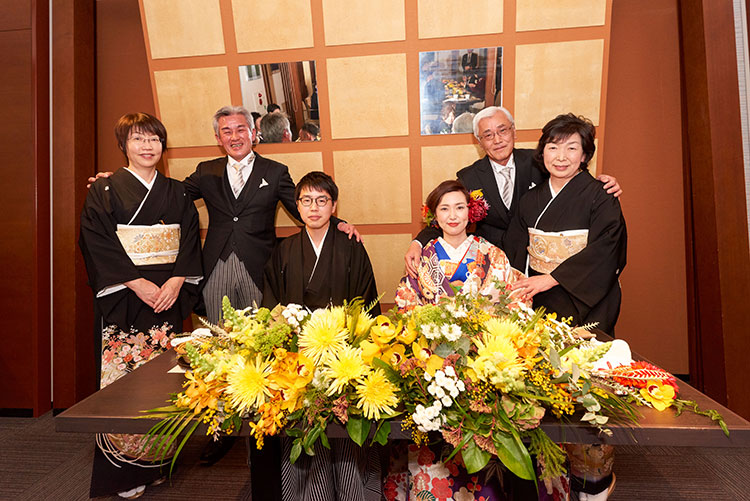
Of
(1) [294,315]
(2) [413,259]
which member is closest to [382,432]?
(1) [294,315]

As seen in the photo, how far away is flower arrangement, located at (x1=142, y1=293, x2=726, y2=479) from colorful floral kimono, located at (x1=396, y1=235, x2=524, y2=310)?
0.92 m

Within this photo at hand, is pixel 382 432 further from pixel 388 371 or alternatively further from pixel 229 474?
pixel 229 474

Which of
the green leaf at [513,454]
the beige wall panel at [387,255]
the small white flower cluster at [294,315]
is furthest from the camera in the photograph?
the beige wall panel at [387,255]

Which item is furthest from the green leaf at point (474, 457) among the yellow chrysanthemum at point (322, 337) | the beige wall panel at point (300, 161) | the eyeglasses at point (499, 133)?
the beige wall panel at point (300, 161)

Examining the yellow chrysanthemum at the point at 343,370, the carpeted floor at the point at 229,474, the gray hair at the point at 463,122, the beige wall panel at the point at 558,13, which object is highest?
the beige wall panel at the point at 558,13

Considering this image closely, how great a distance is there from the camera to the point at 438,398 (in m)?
1.19

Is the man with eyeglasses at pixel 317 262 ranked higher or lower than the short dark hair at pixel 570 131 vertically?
lower

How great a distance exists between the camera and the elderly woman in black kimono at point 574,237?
2.29m

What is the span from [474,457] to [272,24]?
9.94 feet

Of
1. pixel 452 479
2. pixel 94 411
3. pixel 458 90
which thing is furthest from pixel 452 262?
pixel 94 411

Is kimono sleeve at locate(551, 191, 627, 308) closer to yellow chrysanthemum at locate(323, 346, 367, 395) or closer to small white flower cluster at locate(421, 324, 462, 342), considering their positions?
small white flower cluster at locate(421, 324, 462, 342)

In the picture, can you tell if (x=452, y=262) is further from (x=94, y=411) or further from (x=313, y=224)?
(x=94, y=411)

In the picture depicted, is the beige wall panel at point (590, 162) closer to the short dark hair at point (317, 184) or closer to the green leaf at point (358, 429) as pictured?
the short dark hair at point (317, 184)

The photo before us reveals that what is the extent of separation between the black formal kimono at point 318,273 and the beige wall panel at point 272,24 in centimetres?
148
